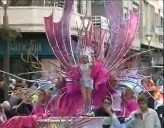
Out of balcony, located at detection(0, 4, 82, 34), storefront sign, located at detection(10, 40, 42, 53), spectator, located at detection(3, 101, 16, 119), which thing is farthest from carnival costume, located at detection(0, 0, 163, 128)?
storefront sign, located at detection(10, 40, 42, 53)

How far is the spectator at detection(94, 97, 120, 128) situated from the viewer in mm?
10148

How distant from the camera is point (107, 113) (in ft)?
33.9

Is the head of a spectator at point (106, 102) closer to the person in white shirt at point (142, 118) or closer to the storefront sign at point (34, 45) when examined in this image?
the person in white shirt at point (142, 118)

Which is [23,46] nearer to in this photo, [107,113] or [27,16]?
[27,16]

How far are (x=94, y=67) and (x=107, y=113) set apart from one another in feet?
2.66

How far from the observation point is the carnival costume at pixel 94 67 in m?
10.1

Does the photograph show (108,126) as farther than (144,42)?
No

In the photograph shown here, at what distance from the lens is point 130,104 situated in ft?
35.3

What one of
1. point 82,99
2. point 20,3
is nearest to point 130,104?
point 82,99

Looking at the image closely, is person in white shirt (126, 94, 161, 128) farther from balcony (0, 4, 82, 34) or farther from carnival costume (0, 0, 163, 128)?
balcony (0, 4, 82, 34)

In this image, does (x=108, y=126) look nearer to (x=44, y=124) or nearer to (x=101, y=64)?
(x=101, y=64)

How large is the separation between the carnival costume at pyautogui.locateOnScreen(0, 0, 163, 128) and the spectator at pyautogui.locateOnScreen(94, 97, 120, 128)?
87 mm

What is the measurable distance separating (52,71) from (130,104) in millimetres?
1426

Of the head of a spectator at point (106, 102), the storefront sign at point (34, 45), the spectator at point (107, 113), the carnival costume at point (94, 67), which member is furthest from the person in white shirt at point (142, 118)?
the storefront sign at point (34, 45)
